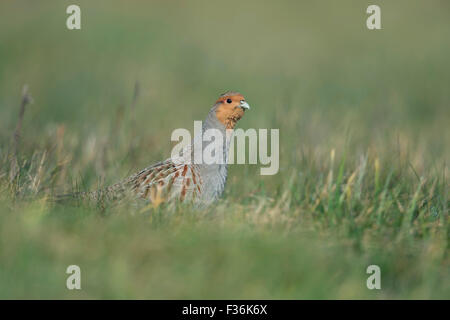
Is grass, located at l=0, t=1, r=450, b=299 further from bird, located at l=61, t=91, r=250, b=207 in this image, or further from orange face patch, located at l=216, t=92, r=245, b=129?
orange face patch, located at l=216, t=92, r=245, b=129

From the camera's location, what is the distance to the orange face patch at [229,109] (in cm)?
525

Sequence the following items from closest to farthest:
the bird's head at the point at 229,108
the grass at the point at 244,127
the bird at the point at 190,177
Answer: the grass at the point at 244,127 → the bird at the point at 190,177 → the bird's head at the point at 229,108

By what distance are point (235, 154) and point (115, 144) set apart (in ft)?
3.68

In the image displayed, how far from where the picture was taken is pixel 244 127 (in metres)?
8.12

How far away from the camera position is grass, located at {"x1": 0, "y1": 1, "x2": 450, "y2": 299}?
3.65 meters

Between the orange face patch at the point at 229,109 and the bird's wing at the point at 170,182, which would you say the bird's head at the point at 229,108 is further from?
the bird's wing at the point at 170,182

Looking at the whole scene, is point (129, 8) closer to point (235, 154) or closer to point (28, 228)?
point (235, 154)

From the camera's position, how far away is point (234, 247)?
3.71 metres

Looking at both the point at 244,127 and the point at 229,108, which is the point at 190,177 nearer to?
the point at 229,108

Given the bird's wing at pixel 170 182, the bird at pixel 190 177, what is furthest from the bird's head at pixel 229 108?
the bird's wing at pixel 170 182

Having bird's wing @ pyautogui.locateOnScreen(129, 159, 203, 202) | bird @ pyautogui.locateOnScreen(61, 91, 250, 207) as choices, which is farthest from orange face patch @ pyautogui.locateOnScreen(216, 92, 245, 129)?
bird's wing @ pyautogui.locateOnScreen(129, 159, 203, 202)

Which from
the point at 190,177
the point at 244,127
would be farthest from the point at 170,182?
the point at 244,127
